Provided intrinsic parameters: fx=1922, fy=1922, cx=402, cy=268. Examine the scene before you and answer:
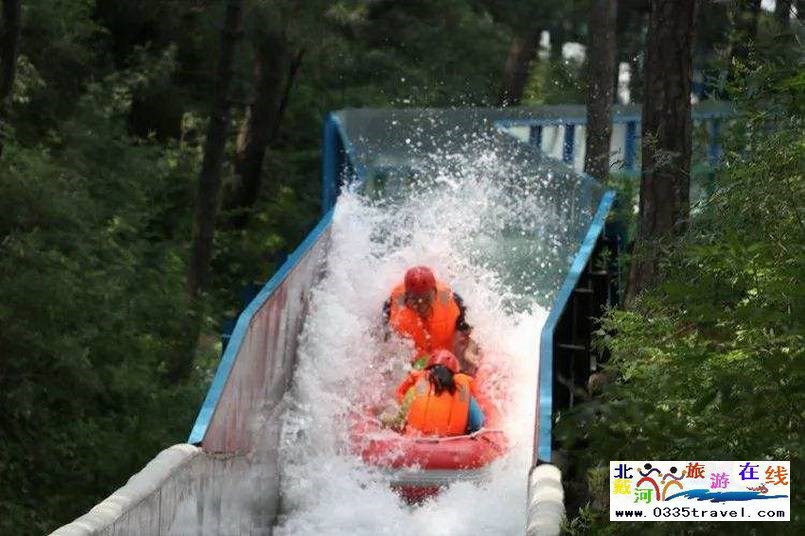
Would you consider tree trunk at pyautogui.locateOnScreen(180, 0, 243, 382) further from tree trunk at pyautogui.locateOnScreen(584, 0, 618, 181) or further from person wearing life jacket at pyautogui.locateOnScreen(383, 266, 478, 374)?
person wearing life jacket at pyautogui.locateOnScreen(383, 266, 478, 374)

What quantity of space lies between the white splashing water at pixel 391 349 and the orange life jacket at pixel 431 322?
0.44 ft

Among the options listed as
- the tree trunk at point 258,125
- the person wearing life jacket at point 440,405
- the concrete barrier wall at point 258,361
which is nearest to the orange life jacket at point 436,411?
the person wearing life jacket at point 440,405

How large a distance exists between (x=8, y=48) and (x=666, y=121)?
23.7 feet

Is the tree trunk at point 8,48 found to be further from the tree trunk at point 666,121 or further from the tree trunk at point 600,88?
the tree trunk at point 666,121

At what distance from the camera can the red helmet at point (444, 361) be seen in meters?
13.8

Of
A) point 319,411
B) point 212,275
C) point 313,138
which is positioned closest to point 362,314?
point 319,411

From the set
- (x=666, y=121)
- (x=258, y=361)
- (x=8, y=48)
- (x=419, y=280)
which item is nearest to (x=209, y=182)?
(x=8, y=48)

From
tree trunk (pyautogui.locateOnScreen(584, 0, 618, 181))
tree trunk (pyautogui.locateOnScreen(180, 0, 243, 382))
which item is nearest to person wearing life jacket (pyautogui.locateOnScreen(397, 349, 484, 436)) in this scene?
tree trunk (pyautogui.locateOnScreen(584, 0, 618, 181))

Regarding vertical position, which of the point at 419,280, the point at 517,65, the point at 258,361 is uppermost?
the point at 517,65

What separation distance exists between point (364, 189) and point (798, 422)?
1083cm

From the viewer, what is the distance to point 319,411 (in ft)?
46.8

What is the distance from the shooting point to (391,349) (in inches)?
595

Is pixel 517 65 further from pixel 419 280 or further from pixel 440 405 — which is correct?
pixel 440 405

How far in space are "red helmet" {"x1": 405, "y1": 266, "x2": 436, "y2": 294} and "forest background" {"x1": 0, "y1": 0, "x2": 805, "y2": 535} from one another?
1673 millimetres
